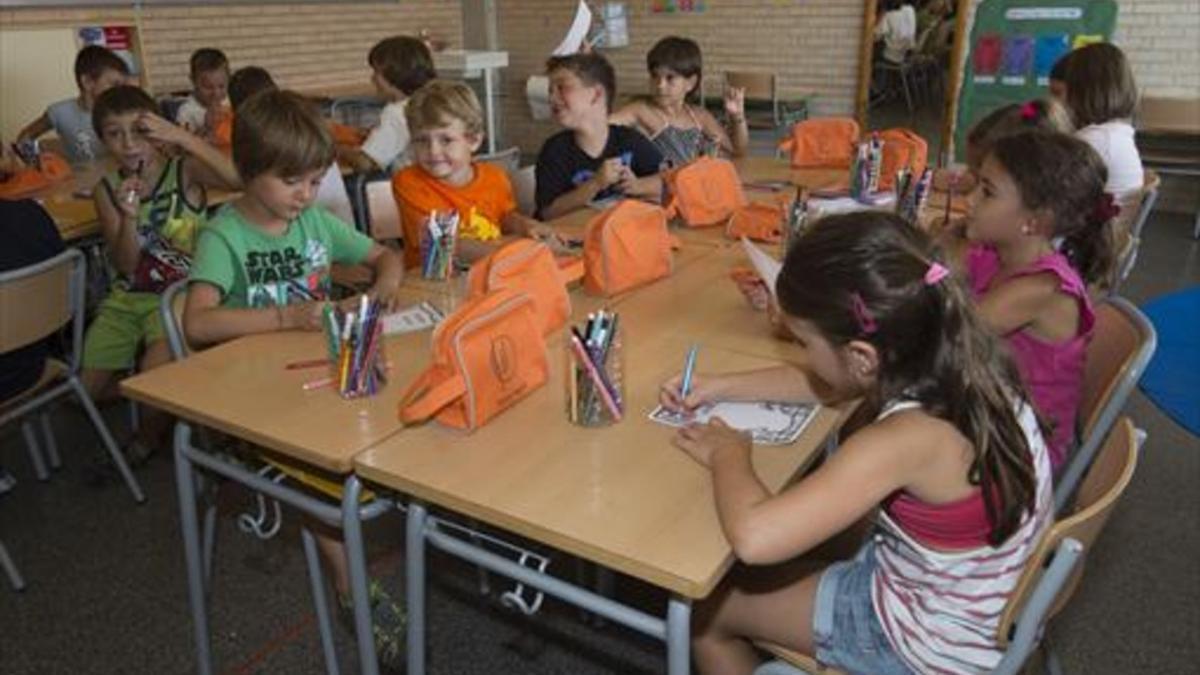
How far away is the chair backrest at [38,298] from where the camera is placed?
6.70 feet

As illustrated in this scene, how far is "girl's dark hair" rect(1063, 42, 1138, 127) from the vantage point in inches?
121

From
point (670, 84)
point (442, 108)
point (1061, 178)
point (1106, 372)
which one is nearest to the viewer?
point (1106, 372)

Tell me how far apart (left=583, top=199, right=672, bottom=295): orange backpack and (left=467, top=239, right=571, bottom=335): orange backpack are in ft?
0.56

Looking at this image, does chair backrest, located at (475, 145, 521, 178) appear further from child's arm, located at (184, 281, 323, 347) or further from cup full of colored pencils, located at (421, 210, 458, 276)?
child's arm, located at (184, 281, 323, 347)

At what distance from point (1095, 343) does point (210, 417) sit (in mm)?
1648

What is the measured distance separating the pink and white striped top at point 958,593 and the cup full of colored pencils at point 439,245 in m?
1.25

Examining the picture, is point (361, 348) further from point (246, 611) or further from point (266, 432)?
point (246, 611)

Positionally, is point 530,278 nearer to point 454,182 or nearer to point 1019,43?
point 454,182

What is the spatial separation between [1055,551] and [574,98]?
2214mm

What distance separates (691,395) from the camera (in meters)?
1.41

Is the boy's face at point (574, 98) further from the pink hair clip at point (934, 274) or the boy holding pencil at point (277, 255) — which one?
the pink hair clip at point (934, 274)

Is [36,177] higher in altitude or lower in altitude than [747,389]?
higher

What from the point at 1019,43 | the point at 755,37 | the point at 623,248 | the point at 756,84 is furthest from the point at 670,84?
the point at 755,37

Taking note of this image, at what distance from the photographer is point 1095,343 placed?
1.71 meters
